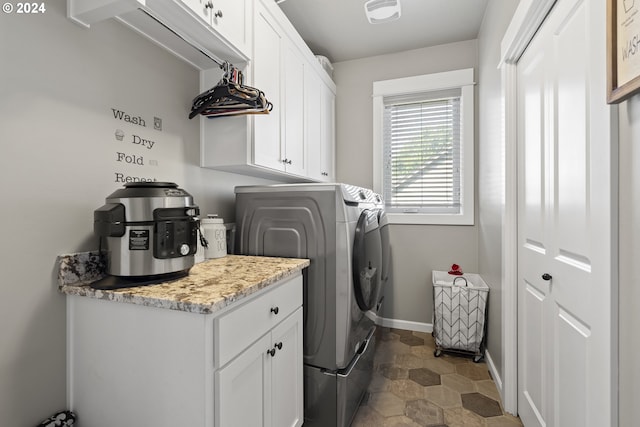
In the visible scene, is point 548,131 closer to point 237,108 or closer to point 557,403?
point 557,403

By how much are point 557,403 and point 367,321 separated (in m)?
0.93

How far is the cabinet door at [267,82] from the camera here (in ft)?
5.23

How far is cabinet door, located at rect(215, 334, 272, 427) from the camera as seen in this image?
34.7 inches

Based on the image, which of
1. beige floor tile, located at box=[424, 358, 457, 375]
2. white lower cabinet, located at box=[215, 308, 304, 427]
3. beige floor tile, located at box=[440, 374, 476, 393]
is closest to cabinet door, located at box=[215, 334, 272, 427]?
white lower cabinet, located at box=[215, 308, 304, 427]

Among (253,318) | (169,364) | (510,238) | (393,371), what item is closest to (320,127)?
(510,238)

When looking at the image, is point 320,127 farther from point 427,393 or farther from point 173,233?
point 427,393

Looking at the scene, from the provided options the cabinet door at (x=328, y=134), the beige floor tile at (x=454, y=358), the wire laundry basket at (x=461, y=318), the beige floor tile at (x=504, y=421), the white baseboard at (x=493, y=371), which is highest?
the cabinet door at (x=328, y=134)

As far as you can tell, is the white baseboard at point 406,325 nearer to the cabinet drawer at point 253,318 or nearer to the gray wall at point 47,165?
the cabinet drawer at point 253,318

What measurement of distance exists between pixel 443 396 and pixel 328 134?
7.45 feet

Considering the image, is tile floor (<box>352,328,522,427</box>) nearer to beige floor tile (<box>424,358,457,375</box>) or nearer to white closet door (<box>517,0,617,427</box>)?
beige floor tile (<box>424,358,457,375</box>)

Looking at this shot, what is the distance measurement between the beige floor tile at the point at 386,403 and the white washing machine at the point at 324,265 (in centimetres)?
17

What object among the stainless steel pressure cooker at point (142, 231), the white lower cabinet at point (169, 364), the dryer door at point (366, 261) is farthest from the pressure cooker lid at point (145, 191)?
the dryer door at point (366, 261)

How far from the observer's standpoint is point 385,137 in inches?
117

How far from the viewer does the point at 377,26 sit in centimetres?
244
